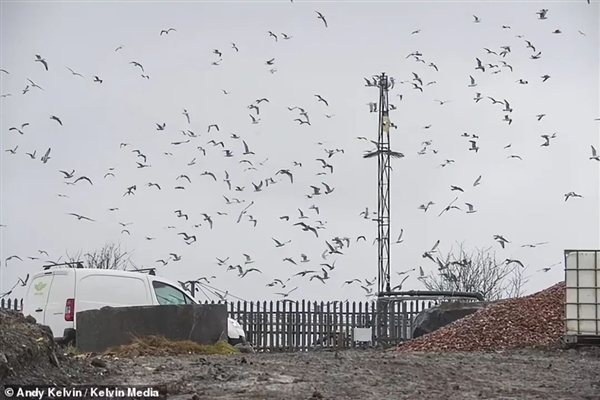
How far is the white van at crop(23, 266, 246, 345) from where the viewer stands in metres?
14.3

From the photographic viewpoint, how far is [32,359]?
7.46m

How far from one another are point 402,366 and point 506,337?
6011 millimetres

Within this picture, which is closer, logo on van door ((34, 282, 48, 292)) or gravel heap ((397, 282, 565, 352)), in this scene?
logo on van door ((34, 282, 48, 292))

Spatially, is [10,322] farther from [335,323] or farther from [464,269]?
[464,269]

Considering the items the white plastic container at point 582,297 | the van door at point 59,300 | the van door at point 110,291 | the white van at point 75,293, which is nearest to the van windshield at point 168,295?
the white van at point 75,293

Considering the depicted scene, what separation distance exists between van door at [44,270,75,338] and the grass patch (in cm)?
220

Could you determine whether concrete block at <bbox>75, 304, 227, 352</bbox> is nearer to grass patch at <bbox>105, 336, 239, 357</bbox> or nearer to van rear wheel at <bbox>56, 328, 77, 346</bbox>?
grass patch at <bbox>105, 336, 239, 357</bbox>

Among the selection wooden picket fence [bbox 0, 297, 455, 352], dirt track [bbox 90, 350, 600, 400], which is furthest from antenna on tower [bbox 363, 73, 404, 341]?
dirt track [bbox 90, 350, 600, 400]

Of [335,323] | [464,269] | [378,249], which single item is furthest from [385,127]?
[464,269]

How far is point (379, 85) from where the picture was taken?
2619 centimetres

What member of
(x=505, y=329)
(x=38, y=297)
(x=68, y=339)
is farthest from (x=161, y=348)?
(x=505, y=329)

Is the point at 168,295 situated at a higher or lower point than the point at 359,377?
higher

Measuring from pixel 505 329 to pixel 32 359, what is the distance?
10.0m

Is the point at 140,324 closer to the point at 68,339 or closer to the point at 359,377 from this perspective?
the point at 68,339
